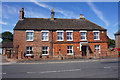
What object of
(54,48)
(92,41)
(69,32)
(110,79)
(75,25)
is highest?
(75,25)

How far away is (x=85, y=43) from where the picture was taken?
2323 cm

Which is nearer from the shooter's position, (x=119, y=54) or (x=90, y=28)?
(x=119, y=54)

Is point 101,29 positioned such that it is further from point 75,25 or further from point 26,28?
point 26,28

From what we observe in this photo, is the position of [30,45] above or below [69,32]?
below

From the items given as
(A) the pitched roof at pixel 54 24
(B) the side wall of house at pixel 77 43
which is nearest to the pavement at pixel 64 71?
(B) the side wall of house at pixel 77 43

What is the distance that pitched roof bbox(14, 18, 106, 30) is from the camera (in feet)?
75.7

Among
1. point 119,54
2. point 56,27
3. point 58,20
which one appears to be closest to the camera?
point 119,54

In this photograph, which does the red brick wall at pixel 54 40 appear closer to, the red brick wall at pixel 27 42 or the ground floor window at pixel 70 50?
the red brick wall at pixel 27 42

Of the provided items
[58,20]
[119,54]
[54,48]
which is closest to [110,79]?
[54,48]

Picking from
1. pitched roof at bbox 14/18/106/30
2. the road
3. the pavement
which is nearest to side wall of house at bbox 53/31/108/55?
pitched roof at bbox 14/18/106/30

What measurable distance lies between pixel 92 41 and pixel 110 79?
17.9 m

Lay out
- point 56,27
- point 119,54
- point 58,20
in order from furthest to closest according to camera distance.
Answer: point 58,20
point 56,27
point 119,54

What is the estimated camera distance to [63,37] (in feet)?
76.3

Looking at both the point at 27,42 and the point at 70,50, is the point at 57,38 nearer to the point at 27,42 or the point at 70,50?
the point at 70,50
